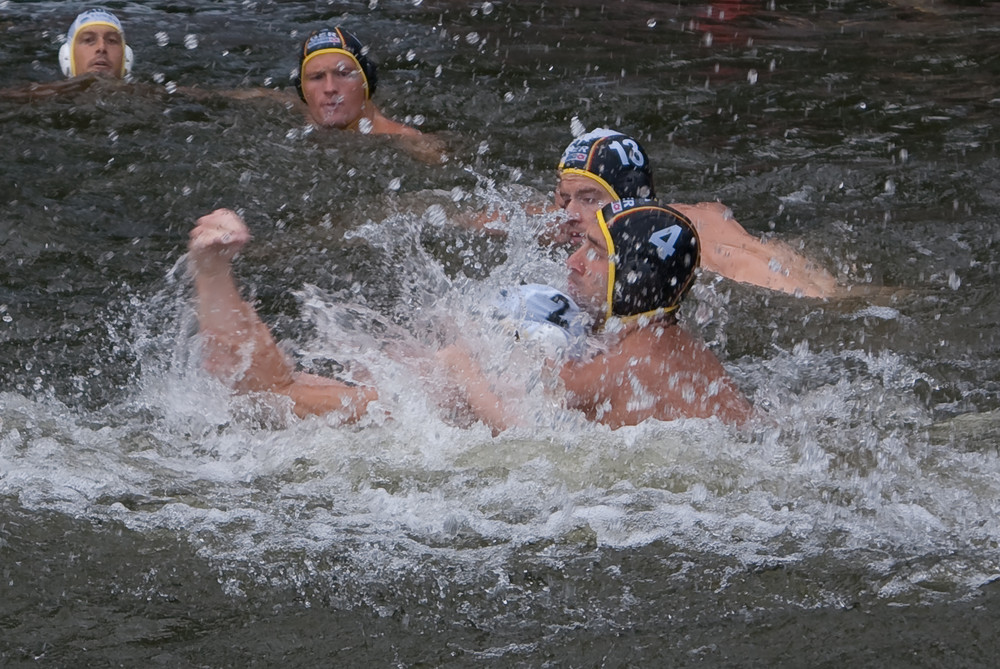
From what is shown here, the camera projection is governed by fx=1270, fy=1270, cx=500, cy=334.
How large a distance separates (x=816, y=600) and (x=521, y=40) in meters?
8.15

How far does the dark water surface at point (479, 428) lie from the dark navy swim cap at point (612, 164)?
0.58 m

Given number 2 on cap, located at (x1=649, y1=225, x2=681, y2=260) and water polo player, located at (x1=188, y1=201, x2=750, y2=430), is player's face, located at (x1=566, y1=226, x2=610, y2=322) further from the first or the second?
number 2 on cap, located at (x1=649, y1=225, x2=681, y2=260)

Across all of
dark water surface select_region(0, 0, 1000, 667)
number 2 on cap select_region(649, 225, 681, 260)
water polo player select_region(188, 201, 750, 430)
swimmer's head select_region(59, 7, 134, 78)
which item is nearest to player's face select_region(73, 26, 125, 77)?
swimmer's head select_region(59, 7, 134, 78)

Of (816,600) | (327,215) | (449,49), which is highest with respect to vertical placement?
(449,49)

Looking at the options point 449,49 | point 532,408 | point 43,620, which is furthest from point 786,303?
point 449,49

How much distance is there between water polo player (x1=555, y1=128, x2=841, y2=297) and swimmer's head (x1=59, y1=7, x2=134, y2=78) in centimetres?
437

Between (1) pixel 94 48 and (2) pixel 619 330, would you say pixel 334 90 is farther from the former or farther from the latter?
(2) pixel 619 330

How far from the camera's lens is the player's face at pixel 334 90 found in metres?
8.55

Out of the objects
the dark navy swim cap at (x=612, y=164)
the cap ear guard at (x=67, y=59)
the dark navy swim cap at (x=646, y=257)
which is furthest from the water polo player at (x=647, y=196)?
the cap ear guard at (x=67, y=59)

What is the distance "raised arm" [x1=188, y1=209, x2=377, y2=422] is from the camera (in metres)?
4.60

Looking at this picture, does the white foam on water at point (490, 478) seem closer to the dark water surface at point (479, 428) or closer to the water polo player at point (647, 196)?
the dark water surface at point (479, 428)

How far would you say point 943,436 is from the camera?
4.84 meters

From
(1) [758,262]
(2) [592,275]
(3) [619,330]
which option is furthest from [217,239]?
(1) [758,262]

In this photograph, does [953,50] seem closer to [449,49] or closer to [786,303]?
[449,49]
